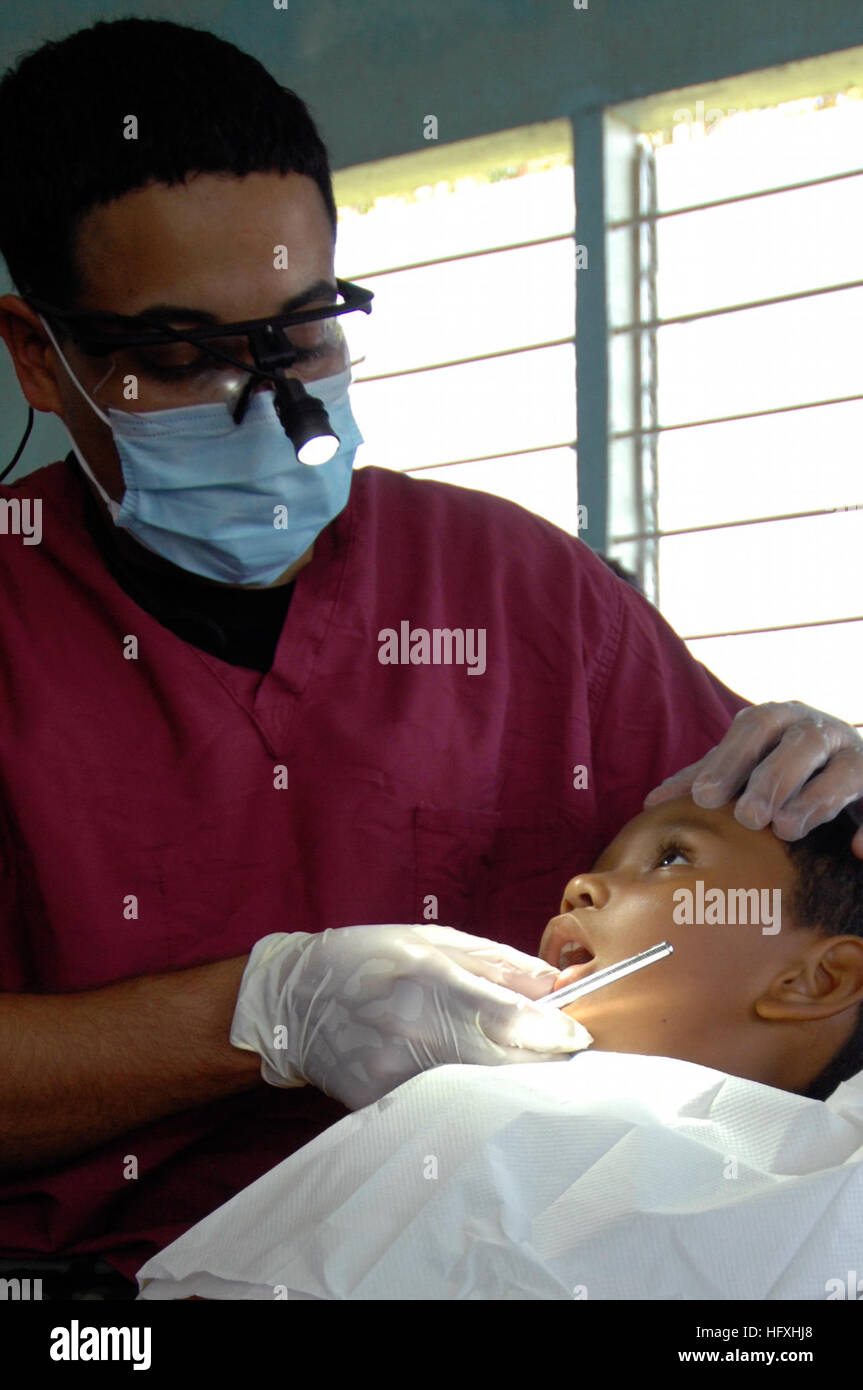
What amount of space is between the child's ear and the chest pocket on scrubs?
0.31m

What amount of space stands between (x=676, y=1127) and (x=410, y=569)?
834mm

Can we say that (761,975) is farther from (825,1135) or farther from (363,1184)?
(363,1184)

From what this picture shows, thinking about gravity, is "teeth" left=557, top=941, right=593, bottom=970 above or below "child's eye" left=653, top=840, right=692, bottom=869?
below

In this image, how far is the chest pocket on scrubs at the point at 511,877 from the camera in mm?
1650

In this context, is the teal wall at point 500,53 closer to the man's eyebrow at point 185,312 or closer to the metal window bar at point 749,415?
the metal window bar at point 749,415

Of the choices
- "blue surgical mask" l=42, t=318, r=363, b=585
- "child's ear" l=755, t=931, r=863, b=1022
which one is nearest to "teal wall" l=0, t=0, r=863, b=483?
"blue surgical mask" l=42, t=318, r=363, b=585

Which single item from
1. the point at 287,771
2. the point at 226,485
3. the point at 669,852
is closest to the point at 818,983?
the point at 669,852

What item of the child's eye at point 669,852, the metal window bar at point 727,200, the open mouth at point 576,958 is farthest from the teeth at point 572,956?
the metal window bar at point 727,200

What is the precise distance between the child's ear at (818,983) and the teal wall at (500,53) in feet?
6.16

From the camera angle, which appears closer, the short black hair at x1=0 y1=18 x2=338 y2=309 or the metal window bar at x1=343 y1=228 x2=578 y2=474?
the short black hair at x1=0 y1=18 x2=338 y2=309

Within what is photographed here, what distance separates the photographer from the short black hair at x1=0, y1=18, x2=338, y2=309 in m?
1.50

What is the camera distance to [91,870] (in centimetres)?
152

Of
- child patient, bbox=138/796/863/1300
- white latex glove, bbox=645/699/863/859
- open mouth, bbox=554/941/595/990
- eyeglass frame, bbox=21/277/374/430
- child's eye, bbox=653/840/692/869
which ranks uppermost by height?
eyeglass frame, bbox=21/277/374/430

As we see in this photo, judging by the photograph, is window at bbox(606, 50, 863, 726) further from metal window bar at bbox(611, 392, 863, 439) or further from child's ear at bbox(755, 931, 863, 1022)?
child's ear at bbox(755, 931, 863, 1022)
